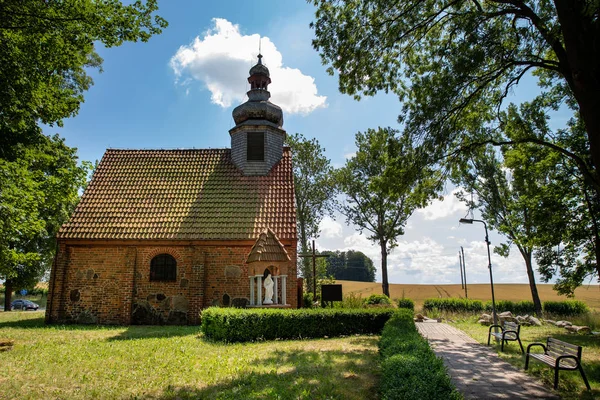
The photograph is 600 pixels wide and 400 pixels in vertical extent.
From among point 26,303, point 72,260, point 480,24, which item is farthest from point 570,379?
point 26,303

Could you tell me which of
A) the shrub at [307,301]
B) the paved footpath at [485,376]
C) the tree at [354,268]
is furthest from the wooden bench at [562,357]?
the tree at [354,268]

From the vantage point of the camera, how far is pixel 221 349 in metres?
10.1

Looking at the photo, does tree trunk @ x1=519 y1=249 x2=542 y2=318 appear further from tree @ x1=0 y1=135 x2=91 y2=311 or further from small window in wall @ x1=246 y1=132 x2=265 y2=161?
tree @ x1=0 y1=135 x2=91 y2=311

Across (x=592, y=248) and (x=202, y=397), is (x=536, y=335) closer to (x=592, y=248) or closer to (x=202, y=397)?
(x=592, y=248)

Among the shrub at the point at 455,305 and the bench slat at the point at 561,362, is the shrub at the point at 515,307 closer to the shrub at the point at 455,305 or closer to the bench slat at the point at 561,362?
the shrub at the point at 455,305

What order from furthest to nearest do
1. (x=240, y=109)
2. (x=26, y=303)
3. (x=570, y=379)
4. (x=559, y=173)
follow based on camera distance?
(x=26, y=303), (x=240, y=109), (x=559, y=173), (x=570, y=379)

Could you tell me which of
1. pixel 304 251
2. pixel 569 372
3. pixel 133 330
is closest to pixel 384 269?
pixel 304 251

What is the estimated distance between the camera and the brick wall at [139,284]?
1553 cm

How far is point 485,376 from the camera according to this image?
26.0 feet

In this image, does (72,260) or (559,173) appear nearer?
(559,173)

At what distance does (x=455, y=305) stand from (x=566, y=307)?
7.15 metres

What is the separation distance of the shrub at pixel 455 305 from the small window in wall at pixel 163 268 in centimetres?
1868

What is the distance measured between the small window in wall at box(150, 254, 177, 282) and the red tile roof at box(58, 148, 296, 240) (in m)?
0.93

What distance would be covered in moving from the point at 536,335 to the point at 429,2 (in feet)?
42.5
